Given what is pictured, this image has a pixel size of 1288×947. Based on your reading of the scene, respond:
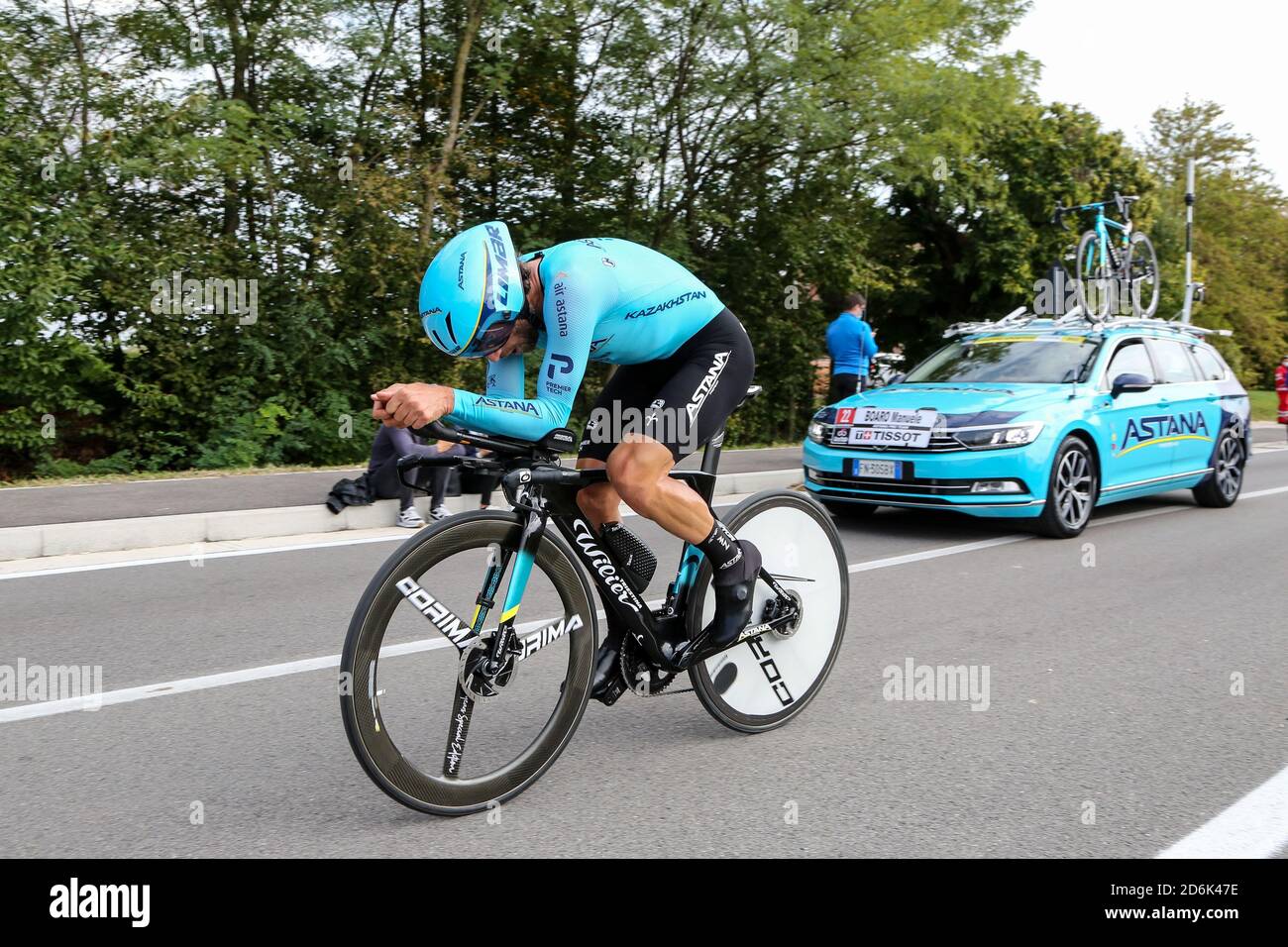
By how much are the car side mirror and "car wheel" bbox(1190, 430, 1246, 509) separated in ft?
6.75

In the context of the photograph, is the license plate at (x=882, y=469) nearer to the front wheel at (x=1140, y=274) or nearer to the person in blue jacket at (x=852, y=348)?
the person in blue jacket at (x=852, y=348)

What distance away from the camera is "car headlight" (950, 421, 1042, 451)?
27.2 ft

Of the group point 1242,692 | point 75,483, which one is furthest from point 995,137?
point 1242,692

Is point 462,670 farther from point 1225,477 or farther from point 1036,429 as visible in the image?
point 1225,477

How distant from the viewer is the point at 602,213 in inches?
749

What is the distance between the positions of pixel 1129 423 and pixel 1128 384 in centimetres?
43

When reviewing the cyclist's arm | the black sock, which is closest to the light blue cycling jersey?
the cyclist's arm

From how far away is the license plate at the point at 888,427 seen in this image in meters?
8.51

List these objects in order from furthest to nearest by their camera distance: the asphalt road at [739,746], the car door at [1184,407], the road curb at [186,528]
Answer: the car door at [1184,407] → the road curb at [186,528] → the asphalt road at [739,746]

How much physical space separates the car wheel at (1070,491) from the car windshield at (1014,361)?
70 centimetres

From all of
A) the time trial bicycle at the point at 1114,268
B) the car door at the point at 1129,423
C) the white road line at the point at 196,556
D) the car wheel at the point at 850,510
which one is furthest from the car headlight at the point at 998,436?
the time trial bicycle at the point at 1114,268

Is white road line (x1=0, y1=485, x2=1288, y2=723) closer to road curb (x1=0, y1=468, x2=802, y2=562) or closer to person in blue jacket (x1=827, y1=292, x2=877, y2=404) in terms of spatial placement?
road curb (x1=0, y1=468, x2=802, y2=562)

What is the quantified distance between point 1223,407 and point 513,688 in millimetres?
9736

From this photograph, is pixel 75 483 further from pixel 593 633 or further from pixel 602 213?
pixel 602 213
